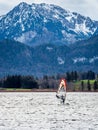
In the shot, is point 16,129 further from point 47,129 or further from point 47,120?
point 47,120

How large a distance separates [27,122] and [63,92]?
98088 millimetres

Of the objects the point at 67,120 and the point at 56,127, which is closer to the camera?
the point at 56,127

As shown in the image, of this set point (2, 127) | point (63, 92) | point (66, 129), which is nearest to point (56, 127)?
point (66, 129)

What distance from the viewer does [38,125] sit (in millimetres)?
88812

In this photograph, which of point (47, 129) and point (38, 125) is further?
point (38, 125)

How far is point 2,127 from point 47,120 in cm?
1673

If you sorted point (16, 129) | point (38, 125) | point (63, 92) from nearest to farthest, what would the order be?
point (16, 129) → point (38, 125) → point (63, 92)

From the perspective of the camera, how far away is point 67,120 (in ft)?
326

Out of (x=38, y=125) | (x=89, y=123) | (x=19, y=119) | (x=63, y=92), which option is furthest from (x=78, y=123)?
(x=63, y=92)

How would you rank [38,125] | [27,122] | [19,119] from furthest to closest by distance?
[19,119] → [27,122] → [38,125]

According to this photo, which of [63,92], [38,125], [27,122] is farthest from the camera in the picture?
[63,92]

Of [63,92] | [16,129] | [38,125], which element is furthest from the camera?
[63,92]

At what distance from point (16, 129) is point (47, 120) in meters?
18.6

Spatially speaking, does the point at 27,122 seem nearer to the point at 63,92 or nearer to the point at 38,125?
the point at 38,125
